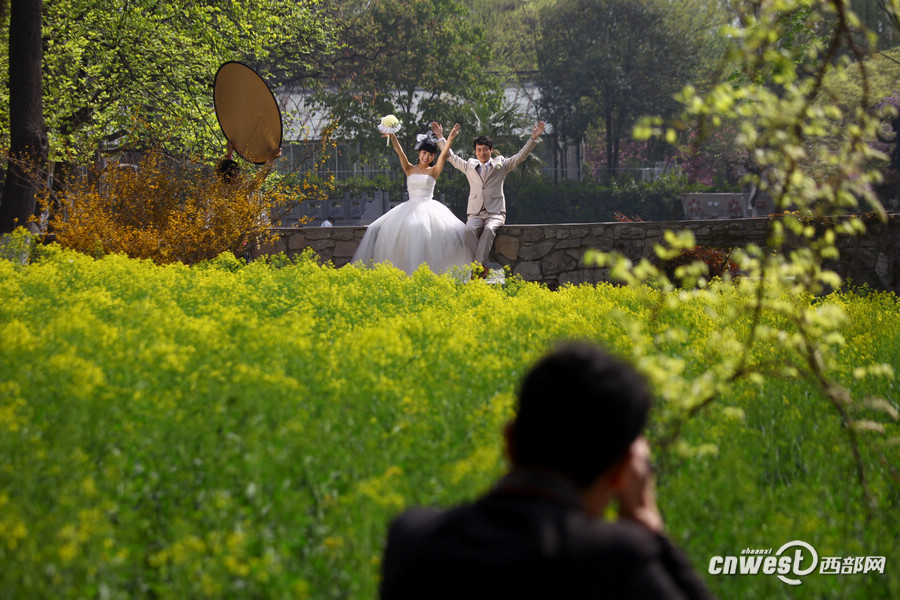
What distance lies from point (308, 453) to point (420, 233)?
788cm

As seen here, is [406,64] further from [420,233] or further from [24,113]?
[420,233]

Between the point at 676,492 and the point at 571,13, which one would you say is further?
the point at 571,13

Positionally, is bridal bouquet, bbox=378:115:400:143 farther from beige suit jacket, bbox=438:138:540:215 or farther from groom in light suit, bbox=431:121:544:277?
beige suit jacket, bbox=438:138:540:215

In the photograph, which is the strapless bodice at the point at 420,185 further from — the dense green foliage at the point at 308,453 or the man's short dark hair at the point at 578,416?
the man's short dark hair at the point at 578,416

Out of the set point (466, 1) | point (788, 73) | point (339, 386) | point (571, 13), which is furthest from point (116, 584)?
point (466, 1)

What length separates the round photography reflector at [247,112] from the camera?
1039 centimetres

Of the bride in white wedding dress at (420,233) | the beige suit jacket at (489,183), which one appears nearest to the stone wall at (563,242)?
the beige suit jacket at (489,183)

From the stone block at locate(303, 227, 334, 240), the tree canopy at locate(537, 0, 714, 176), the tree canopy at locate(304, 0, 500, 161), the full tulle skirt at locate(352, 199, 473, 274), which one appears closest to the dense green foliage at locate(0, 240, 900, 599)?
the full tulle skirt at locate(352, 199, 473, 274)

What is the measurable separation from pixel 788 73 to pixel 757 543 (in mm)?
1864

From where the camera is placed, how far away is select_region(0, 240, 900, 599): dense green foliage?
2414mm

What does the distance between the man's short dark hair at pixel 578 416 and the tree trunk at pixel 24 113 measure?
443 inches

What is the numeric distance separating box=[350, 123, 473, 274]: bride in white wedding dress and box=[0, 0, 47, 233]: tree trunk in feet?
15.9

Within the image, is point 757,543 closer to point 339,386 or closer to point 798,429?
point 798,429

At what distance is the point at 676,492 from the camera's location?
9.88ft
